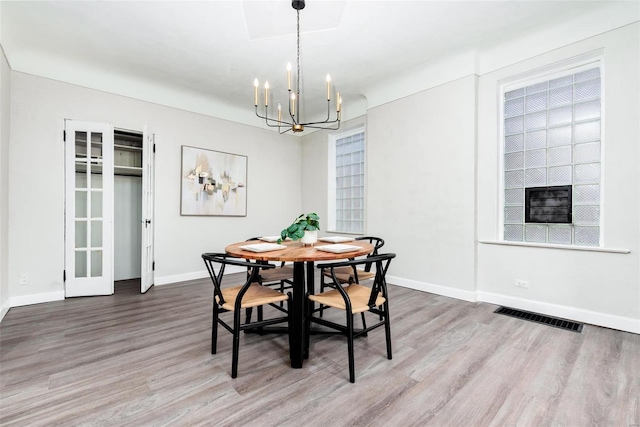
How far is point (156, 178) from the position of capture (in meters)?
4.25

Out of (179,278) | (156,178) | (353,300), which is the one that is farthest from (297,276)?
(156,178)

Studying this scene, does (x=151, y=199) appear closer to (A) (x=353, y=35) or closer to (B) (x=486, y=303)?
(A) (x=353, y=35)

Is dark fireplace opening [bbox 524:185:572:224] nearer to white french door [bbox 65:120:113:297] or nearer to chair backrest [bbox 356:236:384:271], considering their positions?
chair backrest [bbox 356:236:384:271]

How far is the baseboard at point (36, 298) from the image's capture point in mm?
3295

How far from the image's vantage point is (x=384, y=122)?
4.36 meters

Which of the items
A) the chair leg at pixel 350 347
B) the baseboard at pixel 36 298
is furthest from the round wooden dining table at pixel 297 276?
the baseboard at pixel 36 298

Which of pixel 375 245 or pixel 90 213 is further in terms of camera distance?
pixel 90 213

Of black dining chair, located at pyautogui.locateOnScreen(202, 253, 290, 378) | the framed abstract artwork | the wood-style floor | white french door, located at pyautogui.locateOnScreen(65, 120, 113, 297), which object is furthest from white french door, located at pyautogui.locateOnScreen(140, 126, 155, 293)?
black dining chair, located at pyautogui.locateOnScreen(202, 253, 290, 378)

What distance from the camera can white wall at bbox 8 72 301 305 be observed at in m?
3.34

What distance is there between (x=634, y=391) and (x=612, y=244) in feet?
4.70

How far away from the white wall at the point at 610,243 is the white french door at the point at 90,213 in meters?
4.83

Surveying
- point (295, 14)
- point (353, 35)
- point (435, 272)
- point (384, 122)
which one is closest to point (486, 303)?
point (435, 272)

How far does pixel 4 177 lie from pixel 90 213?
0.84 metres

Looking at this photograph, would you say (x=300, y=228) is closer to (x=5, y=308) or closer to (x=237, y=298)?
(x=237, y=298)
